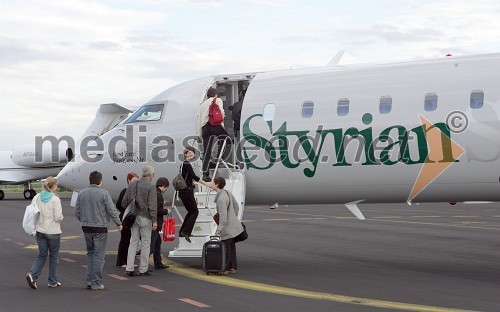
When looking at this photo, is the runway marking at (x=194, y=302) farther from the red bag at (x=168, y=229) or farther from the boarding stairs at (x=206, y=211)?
the red bag at (x=168, y=229)

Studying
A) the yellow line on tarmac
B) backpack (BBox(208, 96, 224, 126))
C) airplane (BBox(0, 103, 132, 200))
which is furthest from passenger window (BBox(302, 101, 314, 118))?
airplane (BBox(0, 103, 132, 200))

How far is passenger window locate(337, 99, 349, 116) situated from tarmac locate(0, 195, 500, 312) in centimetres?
342

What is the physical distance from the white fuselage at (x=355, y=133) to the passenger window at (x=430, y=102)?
0.07 feet

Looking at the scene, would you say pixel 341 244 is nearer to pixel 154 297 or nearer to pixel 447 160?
pixel 447 160

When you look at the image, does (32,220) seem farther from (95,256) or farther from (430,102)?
(430,102)

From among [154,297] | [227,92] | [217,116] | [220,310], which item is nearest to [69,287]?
[154,297]

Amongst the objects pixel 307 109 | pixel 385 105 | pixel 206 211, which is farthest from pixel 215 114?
pixel 385 105

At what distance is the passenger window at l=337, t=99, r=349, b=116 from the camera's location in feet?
49.7

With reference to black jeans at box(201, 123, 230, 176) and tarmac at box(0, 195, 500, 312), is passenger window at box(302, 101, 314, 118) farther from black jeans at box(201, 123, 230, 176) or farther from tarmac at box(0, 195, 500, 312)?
tarmac at box(0, 195, 500, 312)

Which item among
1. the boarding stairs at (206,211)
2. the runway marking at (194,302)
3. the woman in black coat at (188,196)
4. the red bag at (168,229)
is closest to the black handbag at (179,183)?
the woman in black coat at (188,196)

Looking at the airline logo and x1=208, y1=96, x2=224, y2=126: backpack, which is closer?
the airline logo

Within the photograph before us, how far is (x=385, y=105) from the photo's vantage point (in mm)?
14820

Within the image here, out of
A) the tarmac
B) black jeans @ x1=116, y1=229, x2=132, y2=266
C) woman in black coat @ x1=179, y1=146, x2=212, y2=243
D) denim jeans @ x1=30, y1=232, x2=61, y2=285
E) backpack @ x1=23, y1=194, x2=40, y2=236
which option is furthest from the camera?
black jeans @ x1=116, y1=229, x2=132, y2=266

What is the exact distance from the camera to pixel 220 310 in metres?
10.7
